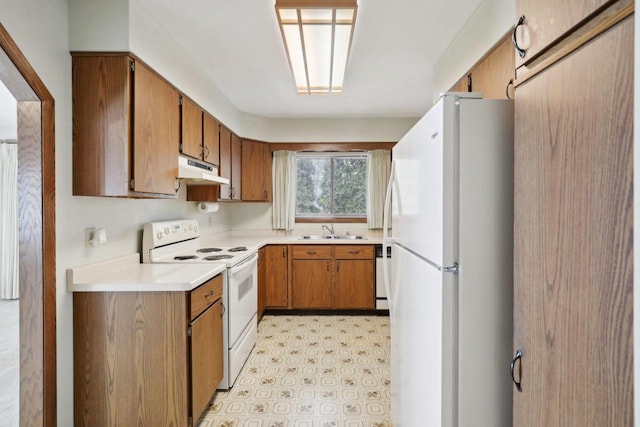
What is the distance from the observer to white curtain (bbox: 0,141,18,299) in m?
4.07

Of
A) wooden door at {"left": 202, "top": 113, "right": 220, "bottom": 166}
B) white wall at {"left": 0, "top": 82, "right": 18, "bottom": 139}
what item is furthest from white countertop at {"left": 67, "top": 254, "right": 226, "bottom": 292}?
white wall at {"left": 0, "top": 82, "right": 18, "bottom": 139}

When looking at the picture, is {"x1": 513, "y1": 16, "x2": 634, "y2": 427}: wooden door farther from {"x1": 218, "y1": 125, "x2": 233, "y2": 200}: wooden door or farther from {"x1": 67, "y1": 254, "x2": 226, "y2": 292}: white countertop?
{"x1": 218, "y1": 125, "x2": 233, "y2": 200}: wooden door

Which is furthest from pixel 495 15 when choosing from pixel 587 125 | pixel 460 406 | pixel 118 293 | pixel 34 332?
pixel 34 332

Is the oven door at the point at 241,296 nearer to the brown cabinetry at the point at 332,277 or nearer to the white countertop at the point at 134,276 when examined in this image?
the white countertop at the point at 134,276

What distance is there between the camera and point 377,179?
14.0 ft

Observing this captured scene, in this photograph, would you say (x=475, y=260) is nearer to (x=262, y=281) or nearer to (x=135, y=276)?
(x=135, y=276)

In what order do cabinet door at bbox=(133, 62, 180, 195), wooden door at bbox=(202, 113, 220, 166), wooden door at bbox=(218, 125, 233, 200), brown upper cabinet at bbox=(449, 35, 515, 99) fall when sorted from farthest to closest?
1. wooden door at bbox=(218, 125, 233, 200)
2. wooden door at bbox=(202, 113, 220, 166)
3. cabinet door at bbox=(133, 62, 180, 195)
4. brown upper cabinet at bbox=(449, 35, 515, 99)

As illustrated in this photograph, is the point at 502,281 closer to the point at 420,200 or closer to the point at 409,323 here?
the point at 420,200

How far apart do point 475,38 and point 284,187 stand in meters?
2.87

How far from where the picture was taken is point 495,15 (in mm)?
1661

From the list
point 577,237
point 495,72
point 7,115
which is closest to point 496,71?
point 495,72

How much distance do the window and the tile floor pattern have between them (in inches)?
63.4

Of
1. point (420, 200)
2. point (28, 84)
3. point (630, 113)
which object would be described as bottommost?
point (420, 200)

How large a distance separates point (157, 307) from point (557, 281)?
5.64ft
